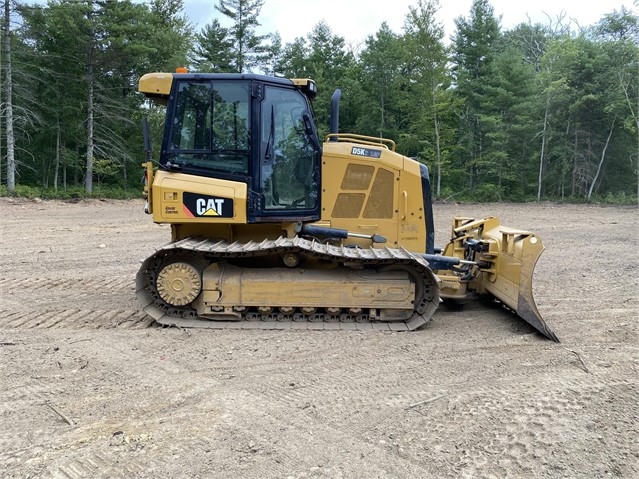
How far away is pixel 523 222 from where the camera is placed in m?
16.9

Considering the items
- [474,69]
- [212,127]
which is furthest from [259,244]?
[474,69]

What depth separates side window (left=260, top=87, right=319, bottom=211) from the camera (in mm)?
5176

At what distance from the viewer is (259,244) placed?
16.6ft

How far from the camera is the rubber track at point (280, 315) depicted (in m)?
4.92

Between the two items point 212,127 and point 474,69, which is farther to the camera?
point 474,69

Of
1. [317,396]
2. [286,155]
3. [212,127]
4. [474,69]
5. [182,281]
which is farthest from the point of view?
[474,69]

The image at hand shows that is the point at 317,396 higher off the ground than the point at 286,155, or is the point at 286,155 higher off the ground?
the point at 286,155

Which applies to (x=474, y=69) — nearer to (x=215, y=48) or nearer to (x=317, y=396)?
(x=215, y=48)

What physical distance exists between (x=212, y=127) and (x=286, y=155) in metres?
0.83

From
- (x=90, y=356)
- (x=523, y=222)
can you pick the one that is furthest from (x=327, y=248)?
(x=523, y=222)

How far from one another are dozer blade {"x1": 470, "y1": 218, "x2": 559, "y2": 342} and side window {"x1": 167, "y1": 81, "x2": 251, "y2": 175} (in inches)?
114

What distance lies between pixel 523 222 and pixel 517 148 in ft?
43.5

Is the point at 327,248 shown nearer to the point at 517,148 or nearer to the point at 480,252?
the point at 480,252

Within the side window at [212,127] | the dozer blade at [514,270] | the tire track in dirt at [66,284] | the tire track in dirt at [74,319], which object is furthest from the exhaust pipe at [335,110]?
Result: the tire track in dirt at [66,284]
